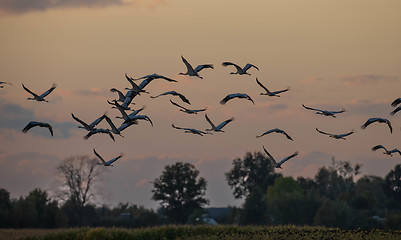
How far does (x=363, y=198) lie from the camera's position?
12438 centimetres

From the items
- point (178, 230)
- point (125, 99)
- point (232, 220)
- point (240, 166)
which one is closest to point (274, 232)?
point (178, 230)

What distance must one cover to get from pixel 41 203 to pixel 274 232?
185 ft

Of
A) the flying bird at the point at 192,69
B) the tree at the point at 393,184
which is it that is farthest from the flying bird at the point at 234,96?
the tree at the point at 393,184

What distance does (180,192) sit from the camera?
396 feet

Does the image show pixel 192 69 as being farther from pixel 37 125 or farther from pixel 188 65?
pixel 37 125

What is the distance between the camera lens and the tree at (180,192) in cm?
12000

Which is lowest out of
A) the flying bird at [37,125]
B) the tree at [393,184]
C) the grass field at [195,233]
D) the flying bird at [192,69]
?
the grass field at [195,233]

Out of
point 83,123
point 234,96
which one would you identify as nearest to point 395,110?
point 234,96

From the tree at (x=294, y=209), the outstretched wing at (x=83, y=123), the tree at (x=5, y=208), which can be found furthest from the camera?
the tree at (x=294, y=209)

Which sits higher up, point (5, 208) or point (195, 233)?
point (5, 208)

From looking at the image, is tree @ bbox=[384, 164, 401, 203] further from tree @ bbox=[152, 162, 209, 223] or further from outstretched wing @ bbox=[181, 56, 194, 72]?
outstretched wing @ bbox=[181, 56, 194, 72]

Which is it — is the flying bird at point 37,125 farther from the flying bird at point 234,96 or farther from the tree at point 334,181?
the tree at point 334,181

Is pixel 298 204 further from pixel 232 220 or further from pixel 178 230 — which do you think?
pixel 178 230

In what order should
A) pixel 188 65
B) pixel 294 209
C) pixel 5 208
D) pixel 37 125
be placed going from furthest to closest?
pixel 294 209 < pixel 5 208 < pixel 188 65 < pixel 37 125
